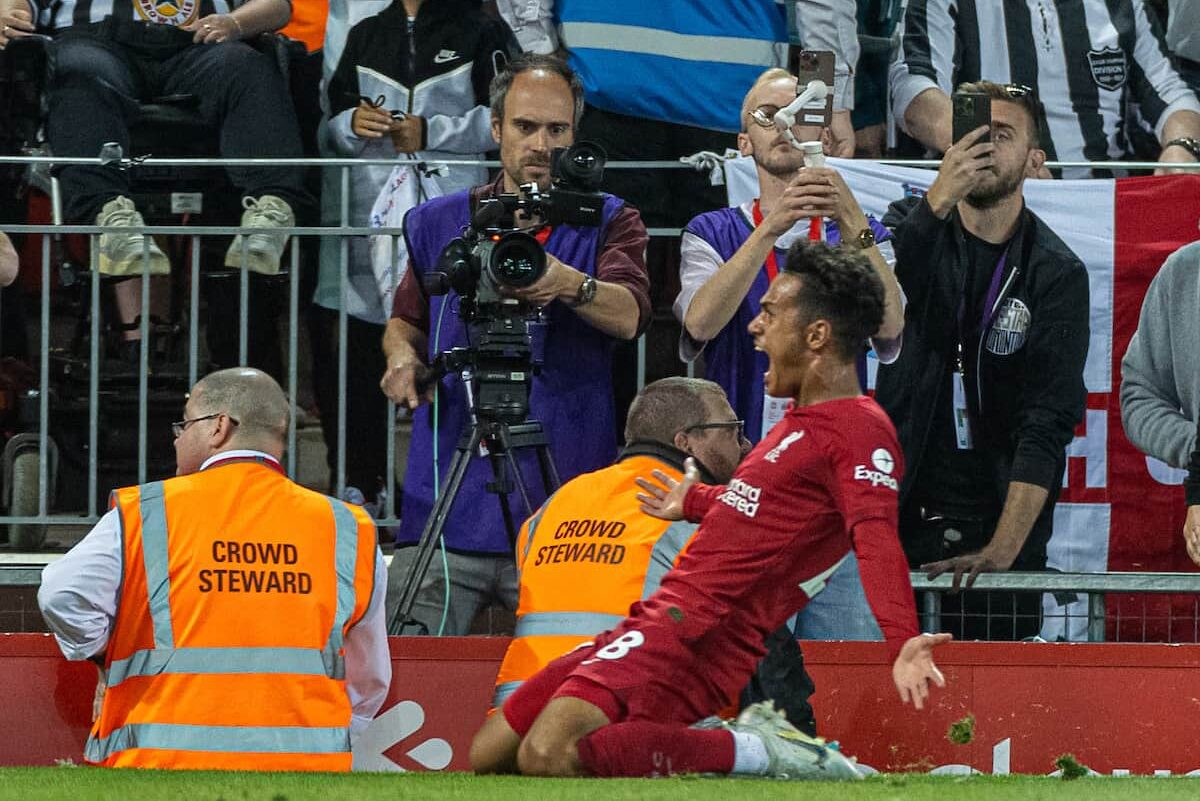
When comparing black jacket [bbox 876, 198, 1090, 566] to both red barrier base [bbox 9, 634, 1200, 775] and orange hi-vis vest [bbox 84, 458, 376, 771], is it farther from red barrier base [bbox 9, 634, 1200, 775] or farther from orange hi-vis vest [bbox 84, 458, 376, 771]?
orange hi-vis vest [bbox 84, 458, 376, 771]

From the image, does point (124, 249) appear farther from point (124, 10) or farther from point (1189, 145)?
point (1189, 145)

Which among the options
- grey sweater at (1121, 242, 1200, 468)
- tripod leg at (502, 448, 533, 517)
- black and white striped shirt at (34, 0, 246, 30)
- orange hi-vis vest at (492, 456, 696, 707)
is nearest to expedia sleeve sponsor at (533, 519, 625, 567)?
→ orange hi-vis vest at (492, 456, 696, 707)

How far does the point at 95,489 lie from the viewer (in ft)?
24.4

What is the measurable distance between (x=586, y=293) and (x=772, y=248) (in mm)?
669

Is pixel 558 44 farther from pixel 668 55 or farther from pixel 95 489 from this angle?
pixel 95 489

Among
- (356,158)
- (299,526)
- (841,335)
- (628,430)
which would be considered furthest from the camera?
(356,158)

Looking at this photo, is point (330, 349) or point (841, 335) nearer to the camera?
point (841, 335)

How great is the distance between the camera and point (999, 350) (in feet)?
22.9

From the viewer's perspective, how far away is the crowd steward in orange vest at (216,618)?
18.1 ft

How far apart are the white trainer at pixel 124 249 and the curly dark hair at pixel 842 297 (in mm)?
3132

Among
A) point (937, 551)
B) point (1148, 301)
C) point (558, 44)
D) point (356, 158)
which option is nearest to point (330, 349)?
point (356, 158)

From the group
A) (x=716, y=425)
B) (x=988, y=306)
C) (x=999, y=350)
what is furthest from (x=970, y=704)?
(x=988, y=306)

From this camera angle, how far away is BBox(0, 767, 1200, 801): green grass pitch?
4539mm

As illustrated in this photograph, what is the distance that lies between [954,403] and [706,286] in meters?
1.11
